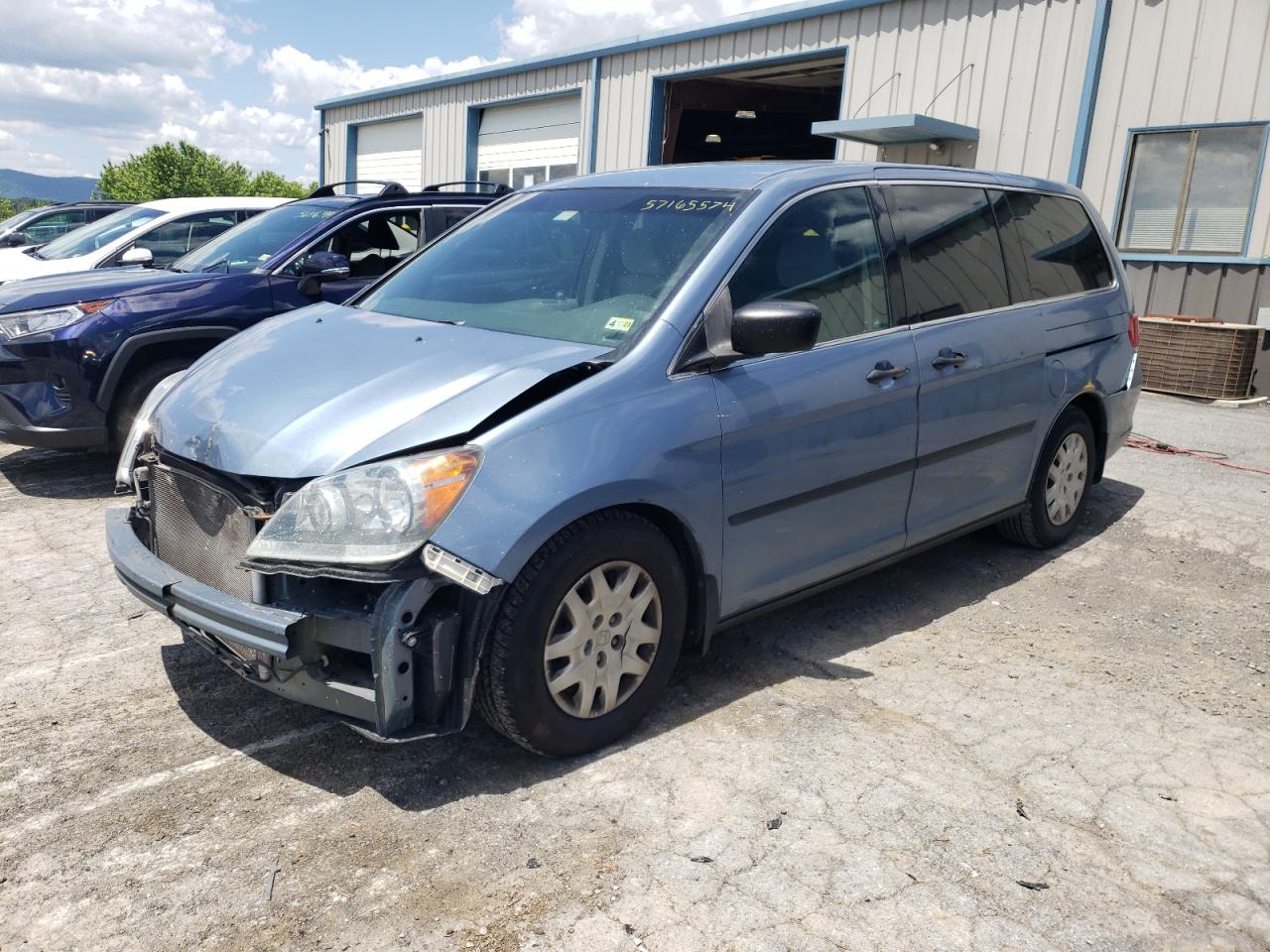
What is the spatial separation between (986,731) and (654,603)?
4.00 feet

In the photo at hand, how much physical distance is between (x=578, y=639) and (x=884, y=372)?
1629 millimetres

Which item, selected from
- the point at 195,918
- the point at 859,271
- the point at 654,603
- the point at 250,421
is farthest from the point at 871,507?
the point at 195,918

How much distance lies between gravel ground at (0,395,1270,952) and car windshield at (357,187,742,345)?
138 centimetres

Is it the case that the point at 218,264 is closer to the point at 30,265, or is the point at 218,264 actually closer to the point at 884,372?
the point at 30,265

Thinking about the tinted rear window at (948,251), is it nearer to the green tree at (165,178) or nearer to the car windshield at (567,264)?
the car windshield at (567,264)

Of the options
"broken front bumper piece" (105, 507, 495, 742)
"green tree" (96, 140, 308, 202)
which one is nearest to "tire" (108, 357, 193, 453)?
"broken front bumper piece" (105, 507, 495, 742)

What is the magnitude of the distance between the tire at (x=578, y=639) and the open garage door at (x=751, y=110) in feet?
41.3

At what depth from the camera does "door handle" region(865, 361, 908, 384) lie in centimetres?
380

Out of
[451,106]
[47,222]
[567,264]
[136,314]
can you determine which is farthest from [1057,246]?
[451,106]

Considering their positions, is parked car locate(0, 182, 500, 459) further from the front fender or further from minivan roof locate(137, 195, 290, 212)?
the front fender

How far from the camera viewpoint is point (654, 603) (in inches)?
126

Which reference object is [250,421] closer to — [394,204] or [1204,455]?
[394,204]

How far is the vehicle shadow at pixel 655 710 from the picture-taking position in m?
3.09

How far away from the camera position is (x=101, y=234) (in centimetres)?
960
